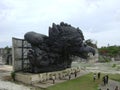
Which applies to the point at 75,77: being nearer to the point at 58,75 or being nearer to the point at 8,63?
the point at 58,75

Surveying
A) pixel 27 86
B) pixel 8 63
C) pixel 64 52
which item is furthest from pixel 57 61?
pixel 8 63

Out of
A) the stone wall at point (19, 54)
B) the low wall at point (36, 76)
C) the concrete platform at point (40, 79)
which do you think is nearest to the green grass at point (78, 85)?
the concrete platform at point (40, 79)

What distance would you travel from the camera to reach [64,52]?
161 ft

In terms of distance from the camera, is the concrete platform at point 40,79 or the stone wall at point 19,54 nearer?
the concrete platform at point 40,79

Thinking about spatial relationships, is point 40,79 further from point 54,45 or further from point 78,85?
point 54,45

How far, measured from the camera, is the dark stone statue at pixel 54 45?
152 feet

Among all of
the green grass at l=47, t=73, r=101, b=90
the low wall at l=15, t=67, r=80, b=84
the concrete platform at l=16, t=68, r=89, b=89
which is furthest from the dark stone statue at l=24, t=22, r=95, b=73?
the green grass at l=47, t=73, r=101, b=90

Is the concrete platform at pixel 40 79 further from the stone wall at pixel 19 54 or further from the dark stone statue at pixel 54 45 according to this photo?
the stone wall at pixel 19 54

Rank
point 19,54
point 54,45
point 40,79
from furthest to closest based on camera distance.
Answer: point 19,54, point 54,45, point 40,79

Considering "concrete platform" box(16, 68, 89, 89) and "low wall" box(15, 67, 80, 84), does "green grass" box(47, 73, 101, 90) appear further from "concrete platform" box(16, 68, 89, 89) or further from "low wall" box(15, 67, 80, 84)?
"low wall" box(15, 67, 80, 84)

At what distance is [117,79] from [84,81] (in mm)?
6904

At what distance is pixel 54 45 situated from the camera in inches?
1885

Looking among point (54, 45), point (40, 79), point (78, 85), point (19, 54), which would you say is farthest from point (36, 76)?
point (19, 54)

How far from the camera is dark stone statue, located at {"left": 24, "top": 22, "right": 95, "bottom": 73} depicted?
46469 millimetres
